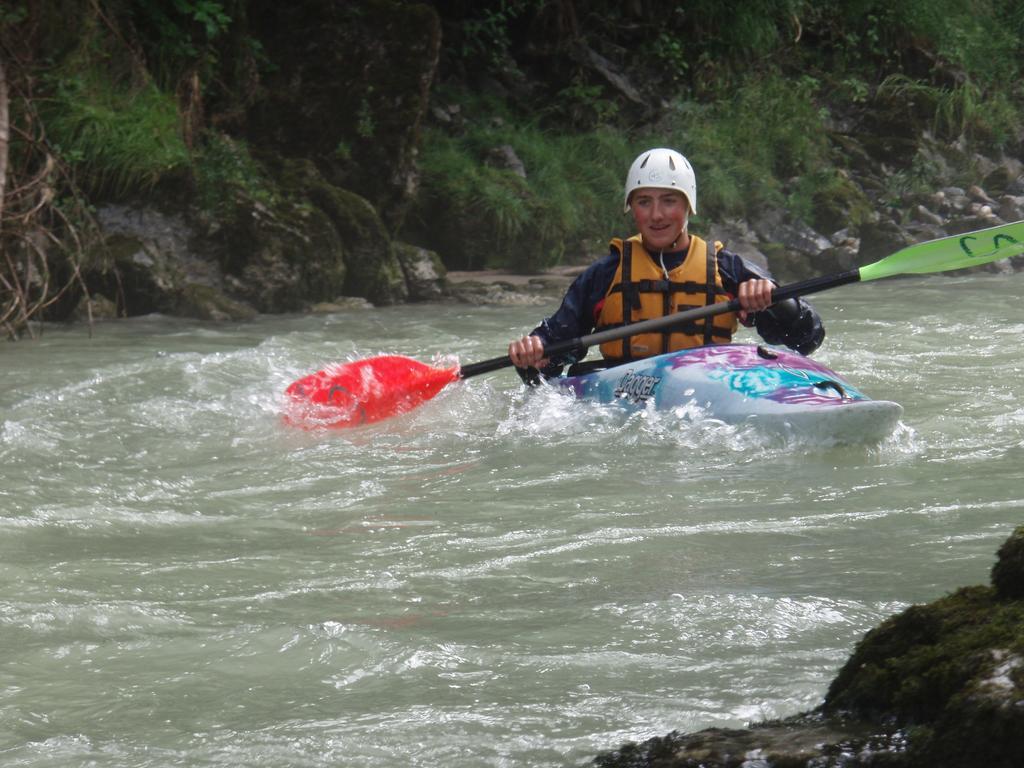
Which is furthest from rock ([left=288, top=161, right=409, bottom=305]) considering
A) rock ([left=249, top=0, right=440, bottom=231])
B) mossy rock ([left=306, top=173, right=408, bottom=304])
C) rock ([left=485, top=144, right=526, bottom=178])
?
rock ([left=485, top=144, right=526, bottom=178])

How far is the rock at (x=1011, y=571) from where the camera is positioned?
1.73 m

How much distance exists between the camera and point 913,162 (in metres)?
12.3

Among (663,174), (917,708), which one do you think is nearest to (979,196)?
(663,174)

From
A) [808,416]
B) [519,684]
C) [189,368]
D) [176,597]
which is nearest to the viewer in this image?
[519,684]

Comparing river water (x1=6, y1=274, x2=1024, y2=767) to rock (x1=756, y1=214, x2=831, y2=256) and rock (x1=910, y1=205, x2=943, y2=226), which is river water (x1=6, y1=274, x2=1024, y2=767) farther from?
rock (x1=910, y1=205, x2=943, y2=226)

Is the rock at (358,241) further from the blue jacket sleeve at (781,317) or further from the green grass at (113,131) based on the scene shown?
the blue jacket sleeve at (781,317)

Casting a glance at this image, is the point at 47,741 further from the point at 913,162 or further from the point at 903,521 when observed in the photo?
the point at 913,162

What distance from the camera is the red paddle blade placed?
5.21 metres

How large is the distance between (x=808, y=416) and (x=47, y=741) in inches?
106

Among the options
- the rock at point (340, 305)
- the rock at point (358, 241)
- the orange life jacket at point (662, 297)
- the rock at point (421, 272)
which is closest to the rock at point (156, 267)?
the rock at point (340, 305)

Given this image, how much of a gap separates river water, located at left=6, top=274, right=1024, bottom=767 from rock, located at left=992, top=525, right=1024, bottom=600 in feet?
1.46

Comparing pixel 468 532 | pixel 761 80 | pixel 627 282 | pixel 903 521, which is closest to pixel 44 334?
pixel 627 282

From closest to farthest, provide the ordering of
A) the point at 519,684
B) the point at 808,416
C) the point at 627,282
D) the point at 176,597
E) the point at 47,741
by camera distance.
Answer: the point at 47,741
the point at 519,684
the point at 176,597
the point at 808,416
the point at 627,282

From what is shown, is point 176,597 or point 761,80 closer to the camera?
point 176,597
